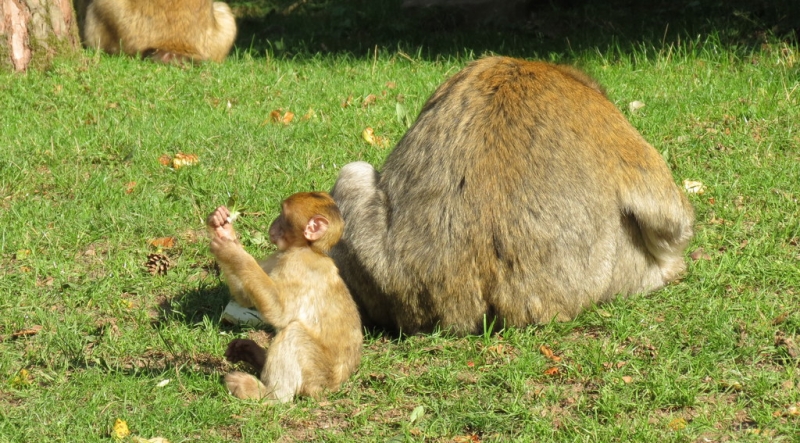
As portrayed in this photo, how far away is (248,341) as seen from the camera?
5.10 meters

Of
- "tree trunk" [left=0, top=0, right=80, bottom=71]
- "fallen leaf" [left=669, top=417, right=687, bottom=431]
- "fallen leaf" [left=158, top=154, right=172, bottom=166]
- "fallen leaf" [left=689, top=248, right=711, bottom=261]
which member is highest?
"tree trunk" [left=0, top=0, right=80, bottom=71]

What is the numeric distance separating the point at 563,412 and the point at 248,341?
1599 millimetres

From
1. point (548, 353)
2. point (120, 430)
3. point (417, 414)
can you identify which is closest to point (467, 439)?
point (417, 414)

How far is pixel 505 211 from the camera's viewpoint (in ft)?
17.4

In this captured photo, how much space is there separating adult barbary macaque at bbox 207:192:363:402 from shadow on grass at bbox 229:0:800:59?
5549 millimetres

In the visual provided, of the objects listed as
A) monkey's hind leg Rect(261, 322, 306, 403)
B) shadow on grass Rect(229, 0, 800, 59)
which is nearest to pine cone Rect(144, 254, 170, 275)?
monkey's hind leg Rect(261, 322, 306, 403)

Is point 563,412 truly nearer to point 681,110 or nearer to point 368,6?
point 681,110

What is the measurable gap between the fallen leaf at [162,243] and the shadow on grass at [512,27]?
440cm

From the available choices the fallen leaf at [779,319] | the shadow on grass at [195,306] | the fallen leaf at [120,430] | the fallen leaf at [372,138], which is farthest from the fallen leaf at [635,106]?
the fallen leaf at [120,430]

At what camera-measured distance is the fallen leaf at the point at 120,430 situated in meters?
4.66

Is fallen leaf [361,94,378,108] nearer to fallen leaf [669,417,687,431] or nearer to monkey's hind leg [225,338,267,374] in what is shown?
monkey's hind leg [225,338,267,374]

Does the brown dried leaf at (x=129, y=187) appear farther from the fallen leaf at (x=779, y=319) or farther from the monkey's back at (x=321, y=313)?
the fallen leaf at (x=779, y=319)

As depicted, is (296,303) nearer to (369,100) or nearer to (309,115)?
(309,115)

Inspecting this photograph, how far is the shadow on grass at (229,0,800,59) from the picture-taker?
10.2 metres
